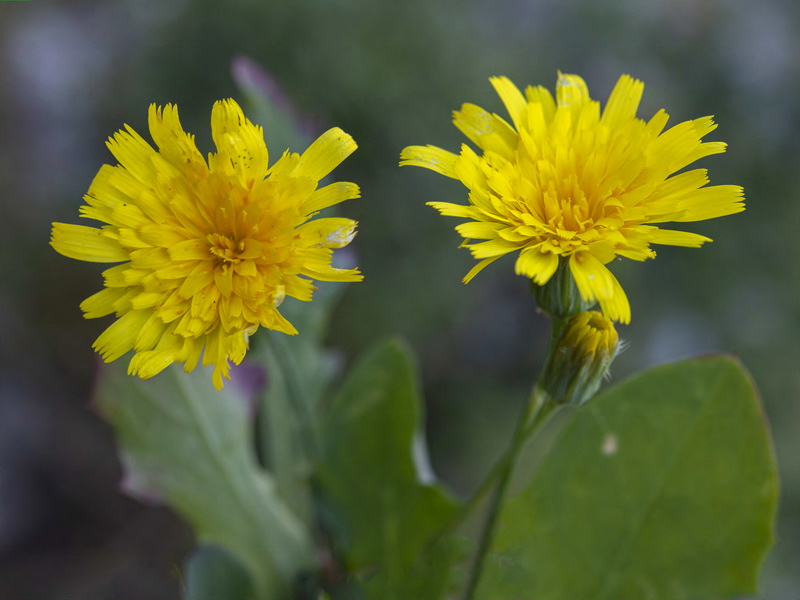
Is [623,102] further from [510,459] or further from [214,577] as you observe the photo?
[214,577]

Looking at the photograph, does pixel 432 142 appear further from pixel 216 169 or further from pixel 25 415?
pixel 25 415

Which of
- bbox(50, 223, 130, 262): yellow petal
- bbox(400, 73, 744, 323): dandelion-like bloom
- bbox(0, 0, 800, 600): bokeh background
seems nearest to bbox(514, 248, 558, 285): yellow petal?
bbox(400, 73, 744, 323): dandelion-like bloom

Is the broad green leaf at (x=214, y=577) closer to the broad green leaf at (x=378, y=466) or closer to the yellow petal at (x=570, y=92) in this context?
the broad green leaf at (x=378, y=466)

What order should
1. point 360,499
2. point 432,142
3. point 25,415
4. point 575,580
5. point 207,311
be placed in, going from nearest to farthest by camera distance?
point 207,311, point 575,580, point 360,499, point 432,142, point 25,415

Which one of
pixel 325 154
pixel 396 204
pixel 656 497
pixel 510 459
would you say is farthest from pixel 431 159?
pixel 396 204

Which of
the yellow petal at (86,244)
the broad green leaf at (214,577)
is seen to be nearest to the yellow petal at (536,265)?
the yellow petal at (86,244)

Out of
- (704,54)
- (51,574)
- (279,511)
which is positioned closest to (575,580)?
(279,511)
